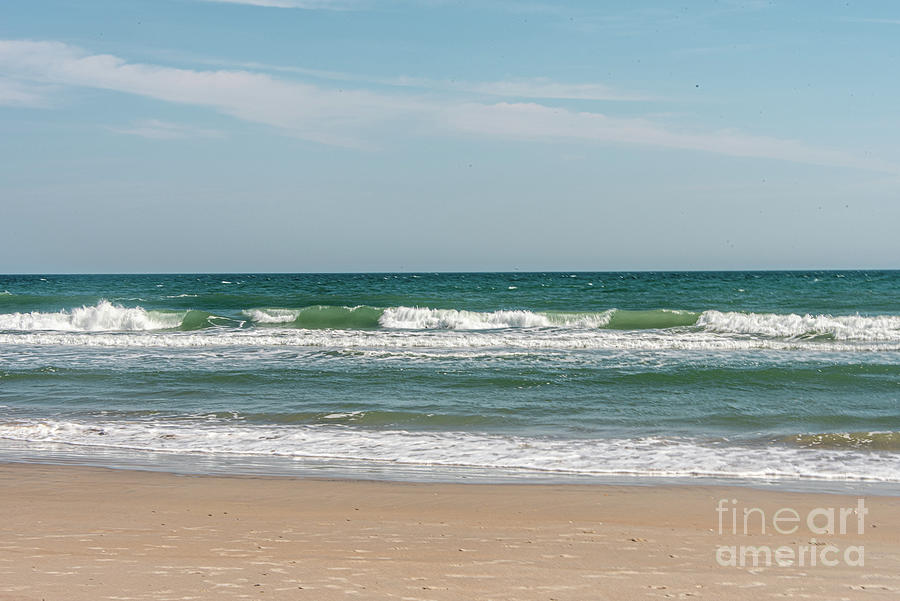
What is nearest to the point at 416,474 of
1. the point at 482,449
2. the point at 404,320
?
the point at 482,449

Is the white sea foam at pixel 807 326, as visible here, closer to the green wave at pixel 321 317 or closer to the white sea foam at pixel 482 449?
the green wave at pixel 321 317

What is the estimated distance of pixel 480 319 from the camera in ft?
83.1

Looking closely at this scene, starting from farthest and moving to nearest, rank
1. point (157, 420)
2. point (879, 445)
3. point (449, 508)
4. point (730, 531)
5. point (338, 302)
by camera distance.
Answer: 1. point (338, 302)
2. point (157, 420)
3. point (879, 445)
4. point (449, 508)
5. point (730, 531)

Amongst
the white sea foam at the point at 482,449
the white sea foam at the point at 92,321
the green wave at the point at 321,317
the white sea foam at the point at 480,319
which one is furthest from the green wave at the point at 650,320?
the white sea foam at the point at 482,449

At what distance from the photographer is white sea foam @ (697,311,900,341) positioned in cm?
1985

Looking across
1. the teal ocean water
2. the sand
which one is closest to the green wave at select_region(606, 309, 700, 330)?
the teal ocean water

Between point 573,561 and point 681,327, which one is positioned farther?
point 681,327

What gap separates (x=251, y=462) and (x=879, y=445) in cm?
662

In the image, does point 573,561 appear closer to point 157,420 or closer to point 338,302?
point 157,420

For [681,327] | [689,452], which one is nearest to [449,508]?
[689,452]

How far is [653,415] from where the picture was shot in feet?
31.9

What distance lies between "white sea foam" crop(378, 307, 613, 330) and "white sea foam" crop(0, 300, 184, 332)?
7.56 m

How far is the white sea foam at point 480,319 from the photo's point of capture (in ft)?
81.5

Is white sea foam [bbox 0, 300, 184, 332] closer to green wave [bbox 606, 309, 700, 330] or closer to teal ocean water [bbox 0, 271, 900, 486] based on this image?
teal ocean water [bbox 0, 271, 900, 486]
